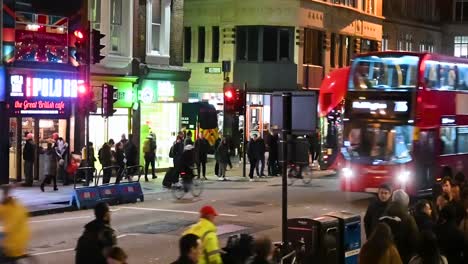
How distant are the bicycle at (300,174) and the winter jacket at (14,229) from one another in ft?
62.3

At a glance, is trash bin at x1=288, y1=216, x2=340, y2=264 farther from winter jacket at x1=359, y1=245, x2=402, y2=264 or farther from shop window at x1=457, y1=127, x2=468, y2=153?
shop window at x1=457, y1=127, x2=468, y2=153

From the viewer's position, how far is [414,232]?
9.77 metres

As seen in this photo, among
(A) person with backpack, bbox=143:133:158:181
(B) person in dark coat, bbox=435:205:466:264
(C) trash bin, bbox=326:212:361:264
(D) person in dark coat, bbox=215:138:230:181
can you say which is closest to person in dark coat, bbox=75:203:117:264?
(B) person in dark coat, bbox=435:205:466:264

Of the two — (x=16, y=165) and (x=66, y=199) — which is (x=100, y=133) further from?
(x=66, y=199)

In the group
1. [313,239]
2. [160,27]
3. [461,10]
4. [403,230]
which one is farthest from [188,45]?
[403,230]

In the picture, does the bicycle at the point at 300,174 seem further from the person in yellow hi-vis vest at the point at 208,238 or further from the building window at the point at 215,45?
the person in yellow hi-vis vest at the point at 208,238

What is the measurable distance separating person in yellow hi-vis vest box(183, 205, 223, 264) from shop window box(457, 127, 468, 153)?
17.5 meters

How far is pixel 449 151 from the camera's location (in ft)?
81.8

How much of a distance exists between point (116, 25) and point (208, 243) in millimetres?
23657

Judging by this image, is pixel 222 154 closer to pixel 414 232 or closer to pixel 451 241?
pixel 414 232

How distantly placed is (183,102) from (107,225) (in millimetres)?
26968

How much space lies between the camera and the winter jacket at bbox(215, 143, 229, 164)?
1250 inches

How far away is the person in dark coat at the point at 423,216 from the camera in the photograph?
1027cm

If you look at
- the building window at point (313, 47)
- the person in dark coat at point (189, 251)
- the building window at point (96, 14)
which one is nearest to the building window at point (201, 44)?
the building window at point (313, 47)
